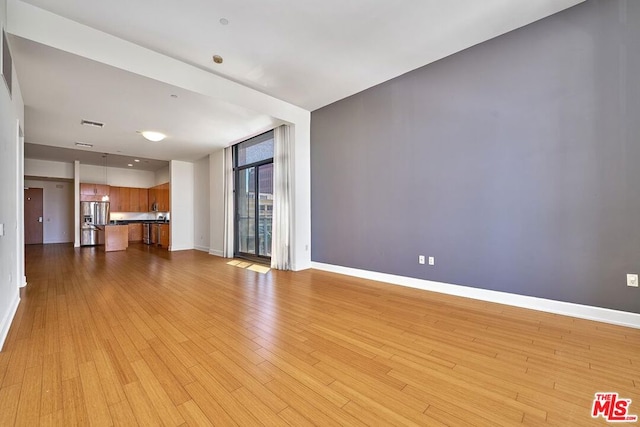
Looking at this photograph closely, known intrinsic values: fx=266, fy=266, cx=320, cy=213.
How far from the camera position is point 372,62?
380cm

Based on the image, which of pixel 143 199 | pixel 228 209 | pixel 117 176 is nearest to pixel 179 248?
pixel 228 209

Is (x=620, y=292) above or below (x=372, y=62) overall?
below

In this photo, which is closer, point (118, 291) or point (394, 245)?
point (118, 291)

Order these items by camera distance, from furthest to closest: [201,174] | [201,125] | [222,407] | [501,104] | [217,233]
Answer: [201,174]
[217,233]
[201,125]
[501,104]
[222,407]

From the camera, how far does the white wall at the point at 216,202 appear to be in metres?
7.38

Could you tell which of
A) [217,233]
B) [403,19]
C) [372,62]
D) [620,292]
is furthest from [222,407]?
[217,233]

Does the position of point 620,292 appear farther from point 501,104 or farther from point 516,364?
point 501,104

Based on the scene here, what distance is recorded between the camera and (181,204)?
342 inches

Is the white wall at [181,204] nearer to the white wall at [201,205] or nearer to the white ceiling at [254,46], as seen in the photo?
the white wall at [201,205]

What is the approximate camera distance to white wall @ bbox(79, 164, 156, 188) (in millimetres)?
9969

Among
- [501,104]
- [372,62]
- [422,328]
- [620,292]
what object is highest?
[372,62]

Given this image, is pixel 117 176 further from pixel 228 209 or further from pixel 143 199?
pixel 228 209

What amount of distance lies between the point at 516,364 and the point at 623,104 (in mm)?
2717

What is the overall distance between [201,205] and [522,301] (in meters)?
8.38
